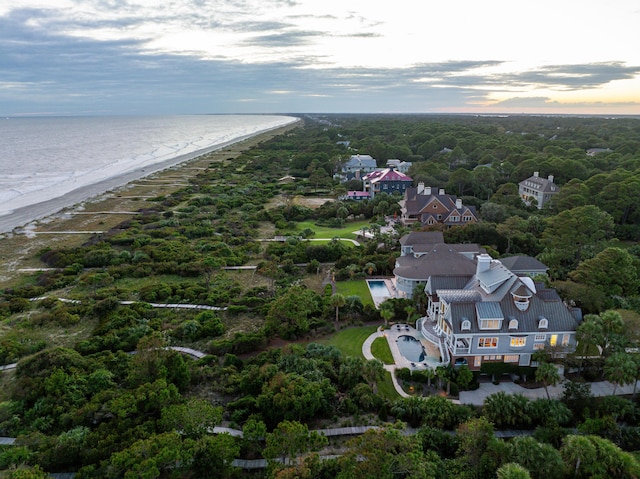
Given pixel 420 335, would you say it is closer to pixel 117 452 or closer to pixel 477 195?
pixel 117 452

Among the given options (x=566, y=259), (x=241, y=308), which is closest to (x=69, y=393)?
(x=241, y=308)

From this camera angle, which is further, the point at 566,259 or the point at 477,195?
the point at 477,195

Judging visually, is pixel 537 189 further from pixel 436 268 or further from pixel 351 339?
pixel 351 339

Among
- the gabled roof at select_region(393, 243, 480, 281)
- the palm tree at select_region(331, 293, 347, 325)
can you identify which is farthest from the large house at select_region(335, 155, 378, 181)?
the palm tree at select_region(331, 293, 347, 325)

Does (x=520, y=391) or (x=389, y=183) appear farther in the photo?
(x=389, y=183)

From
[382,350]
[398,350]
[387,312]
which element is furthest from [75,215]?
[398,350]

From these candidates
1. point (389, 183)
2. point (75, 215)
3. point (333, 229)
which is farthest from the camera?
point (389, 183)

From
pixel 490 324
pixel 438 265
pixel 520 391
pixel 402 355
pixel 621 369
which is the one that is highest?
pixel 438 265

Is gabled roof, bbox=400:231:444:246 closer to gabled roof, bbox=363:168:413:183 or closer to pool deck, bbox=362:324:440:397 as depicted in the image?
pool deck, bbox=362:324:440:397
